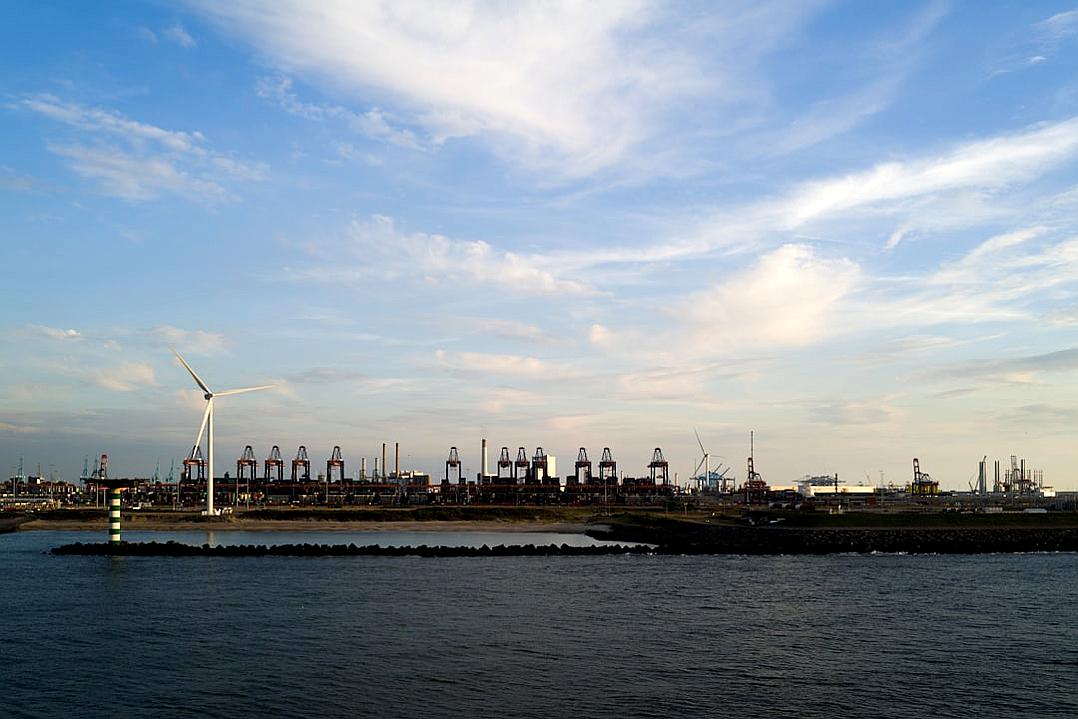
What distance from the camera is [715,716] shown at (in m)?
31.2

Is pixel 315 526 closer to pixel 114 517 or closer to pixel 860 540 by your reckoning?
pixel 114 517

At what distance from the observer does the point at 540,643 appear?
4409 centimetres

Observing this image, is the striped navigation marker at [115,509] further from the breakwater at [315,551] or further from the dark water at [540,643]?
the dark water at [540,643]

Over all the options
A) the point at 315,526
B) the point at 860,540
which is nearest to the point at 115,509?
the point at 315,526

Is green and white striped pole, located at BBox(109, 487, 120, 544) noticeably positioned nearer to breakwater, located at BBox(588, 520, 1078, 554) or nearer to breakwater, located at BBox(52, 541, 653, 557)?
breakwater, located at BBox(52, 541, 653, 557)

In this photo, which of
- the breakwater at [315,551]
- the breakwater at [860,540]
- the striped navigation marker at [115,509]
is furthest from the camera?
the striped navigation marker at [115,509]

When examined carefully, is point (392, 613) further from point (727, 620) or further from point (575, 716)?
point (575, 716)

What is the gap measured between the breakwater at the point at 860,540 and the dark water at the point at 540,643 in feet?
69.5

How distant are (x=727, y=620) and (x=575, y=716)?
74.6 feet

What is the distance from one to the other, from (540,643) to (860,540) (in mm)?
71658

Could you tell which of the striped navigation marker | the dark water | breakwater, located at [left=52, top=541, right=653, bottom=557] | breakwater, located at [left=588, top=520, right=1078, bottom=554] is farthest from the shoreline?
the dark water

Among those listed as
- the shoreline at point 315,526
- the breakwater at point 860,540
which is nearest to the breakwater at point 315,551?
the breakwater at point 860,540

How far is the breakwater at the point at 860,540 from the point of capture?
327 feet

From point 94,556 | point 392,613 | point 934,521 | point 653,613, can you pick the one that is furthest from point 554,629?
point 934,521
